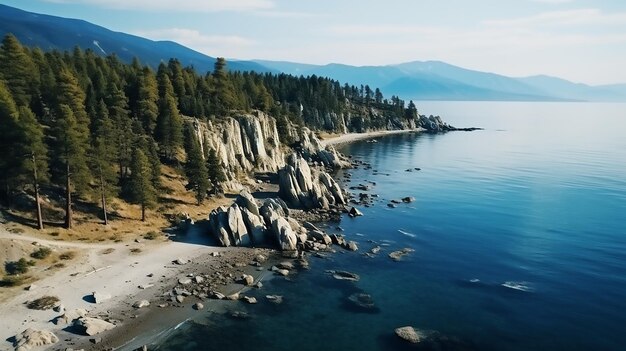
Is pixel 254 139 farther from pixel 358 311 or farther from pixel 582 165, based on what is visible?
pixel 582 165

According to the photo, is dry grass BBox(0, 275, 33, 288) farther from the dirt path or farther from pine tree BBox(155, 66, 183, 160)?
pine tree BBox(155, 66, 183, 160)

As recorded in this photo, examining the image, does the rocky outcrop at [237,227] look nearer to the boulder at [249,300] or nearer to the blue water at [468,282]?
the blue water at [468,282]

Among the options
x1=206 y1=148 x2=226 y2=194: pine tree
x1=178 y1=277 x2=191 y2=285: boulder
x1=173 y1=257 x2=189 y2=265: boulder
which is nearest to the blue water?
x1=178 y1=277 x2=191 y2=285: boulder

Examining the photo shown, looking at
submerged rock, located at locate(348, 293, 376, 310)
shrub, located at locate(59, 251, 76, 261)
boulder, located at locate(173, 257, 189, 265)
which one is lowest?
boulder, located at locate(173, 257, 189, 265)

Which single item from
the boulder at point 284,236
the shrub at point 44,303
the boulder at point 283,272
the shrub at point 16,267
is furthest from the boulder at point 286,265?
the shrub at point 16,267

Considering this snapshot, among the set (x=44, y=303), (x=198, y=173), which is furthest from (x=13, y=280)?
(x=198, y=173)

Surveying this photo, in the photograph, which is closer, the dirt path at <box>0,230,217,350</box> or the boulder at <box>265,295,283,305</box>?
the dirt path at <box>0,230,217,350</box>

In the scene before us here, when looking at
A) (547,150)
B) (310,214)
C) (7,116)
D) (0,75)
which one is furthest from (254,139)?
(547,150)
